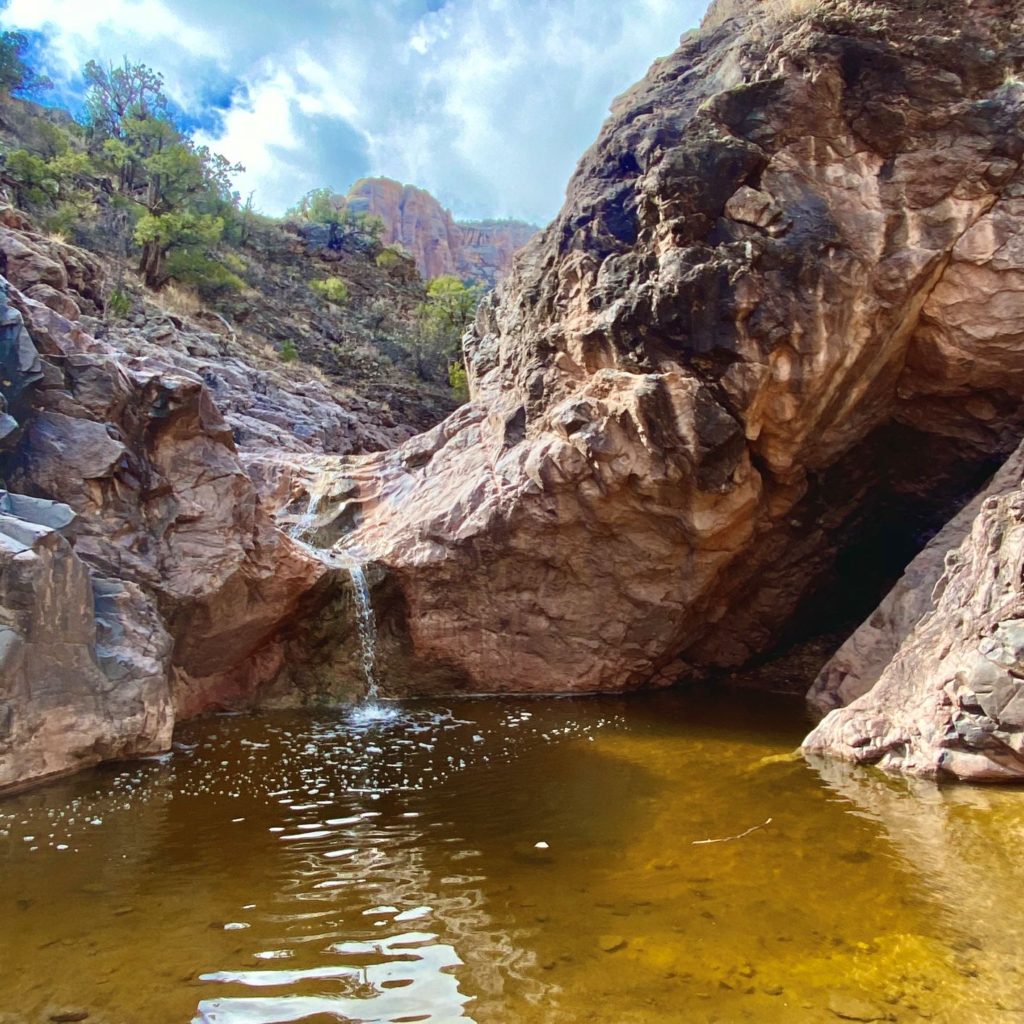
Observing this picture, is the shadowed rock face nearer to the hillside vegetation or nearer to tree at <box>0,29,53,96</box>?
the hillside vegetation

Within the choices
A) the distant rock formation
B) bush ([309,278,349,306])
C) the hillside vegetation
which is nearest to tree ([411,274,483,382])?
the hillside vegetation

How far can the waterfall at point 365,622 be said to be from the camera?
38.8 ft

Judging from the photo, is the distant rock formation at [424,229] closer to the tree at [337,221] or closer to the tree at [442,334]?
the tree at [337,221]

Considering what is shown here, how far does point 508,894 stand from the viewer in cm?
443

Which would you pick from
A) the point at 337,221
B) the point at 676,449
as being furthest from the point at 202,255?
the point at 676,449

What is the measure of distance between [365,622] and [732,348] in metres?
7.07

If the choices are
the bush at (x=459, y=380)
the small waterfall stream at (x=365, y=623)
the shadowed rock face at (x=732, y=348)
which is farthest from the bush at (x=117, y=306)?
the small waterfall stream at (x=365, y=623)

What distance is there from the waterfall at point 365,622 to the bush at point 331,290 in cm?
2794

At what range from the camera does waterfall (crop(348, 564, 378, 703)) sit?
38.8ft

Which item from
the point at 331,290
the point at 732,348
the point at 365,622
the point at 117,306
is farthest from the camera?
the point at 331,290

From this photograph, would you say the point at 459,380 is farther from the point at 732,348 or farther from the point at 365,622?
the point at 732,348

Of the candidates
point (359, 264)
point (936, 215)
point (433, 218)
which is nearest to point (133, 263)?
point (359, 264)

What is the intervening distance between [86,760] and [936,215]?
1208 centimetres

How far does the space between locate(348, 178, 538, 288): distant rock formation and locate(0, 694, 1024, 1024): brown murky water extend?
8593 cm
